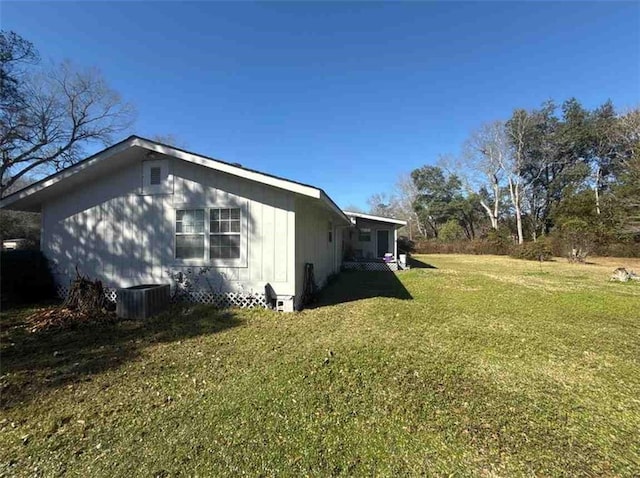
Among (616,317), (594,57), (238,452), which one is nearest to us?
(238,452)

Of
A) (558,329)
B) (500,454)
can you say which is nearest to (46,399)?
(500,454)

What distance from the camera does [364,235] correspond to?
63.3ft

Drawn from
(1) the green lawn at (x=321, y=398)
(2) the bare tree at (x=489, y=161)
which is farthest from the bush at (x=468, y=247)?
(1) the green lawn at (x=321, y=398)

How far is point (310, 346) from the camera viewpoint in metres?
4.66

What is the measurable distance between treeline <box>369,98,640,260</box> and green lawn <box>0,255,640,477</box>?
2326cm

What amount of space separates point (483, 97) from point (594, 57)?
15.6 ft

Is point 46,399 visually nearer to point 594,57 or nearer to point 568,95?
point 594,57

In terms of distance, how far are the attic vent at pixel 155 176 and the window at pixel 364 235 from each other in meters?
13.8

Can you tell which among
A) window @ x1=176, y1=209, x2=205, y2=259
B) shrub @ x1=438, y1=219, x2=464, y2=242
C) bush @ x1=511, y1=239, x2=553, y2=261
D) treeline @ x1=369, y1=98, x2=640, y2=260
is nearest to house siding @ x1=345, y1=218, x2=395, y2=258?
window @ x1=176, y1=209, x2=205, y2=259

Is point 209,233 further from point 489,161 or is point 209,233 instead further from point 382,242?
point 489,161

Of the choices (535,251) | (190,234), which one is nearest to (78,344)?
(190,234)

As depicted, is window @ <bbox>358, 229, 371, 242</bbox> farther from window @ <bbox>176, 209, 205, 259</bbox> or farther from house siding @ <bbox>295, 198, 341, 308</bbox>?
window @ <bbox>176, 209, 205, 259</bbox>

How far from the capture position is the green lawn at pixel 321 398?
7.52ft

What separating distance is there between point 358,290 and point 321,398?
22.4ft
